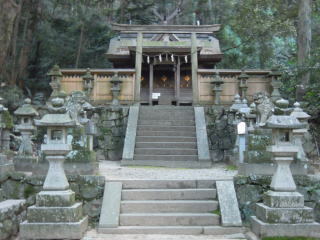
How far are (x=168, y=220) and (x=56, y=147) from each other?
2.36 meters

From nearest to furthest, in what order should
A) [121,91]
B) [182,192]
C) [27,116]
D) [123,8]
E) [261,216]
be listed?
1. [261,216]
2. [182,192]
3. [27,116]
4. [121,91]
5. [123,8]

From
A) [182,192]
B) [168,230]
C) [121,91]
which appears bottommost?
[168,230]

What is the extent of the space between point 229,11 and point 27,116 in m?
21.6

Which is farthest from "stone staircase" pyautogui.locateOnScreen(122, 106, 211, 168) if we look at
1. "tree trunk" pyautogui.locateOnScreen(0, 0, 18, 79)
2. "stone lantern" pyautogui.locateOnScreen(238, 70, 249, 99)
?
"tree trunk" pyautogui.locateOnScreen(0, 0, 18, 79)

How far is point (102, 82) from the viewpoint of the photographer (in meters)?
15.4

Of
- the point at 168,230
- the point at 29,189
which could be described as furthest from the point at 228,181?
the point at 29,189

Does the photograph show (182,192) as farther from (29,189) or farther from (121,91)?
(121,91)

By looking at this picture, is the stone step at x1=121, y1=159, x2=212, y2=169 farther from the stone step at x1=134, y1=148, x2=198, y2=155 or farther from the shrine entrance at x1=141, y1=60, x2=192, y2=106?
the shrine entrance at x1=141, y1=60, x2=192, y2=106

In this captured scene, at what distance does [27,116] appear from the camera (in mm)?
9367

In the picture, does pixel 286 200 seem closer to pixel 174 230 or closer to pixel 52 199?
pixel 174 230

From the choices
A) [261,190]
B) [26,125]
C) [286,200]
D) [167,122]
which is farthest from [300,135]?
[26,125]

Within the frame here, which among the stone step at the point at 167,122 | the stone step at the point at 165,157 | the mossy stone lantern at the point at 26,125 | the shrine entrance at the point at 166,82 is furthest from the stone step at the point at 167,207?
the shrine entrance at the point at 166,82

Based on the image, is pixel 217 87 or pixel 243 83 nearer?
pixel 217 87

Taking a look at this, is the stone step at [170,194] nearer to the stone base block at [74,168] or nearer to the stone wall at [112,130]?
the stone base block at [74,168]
